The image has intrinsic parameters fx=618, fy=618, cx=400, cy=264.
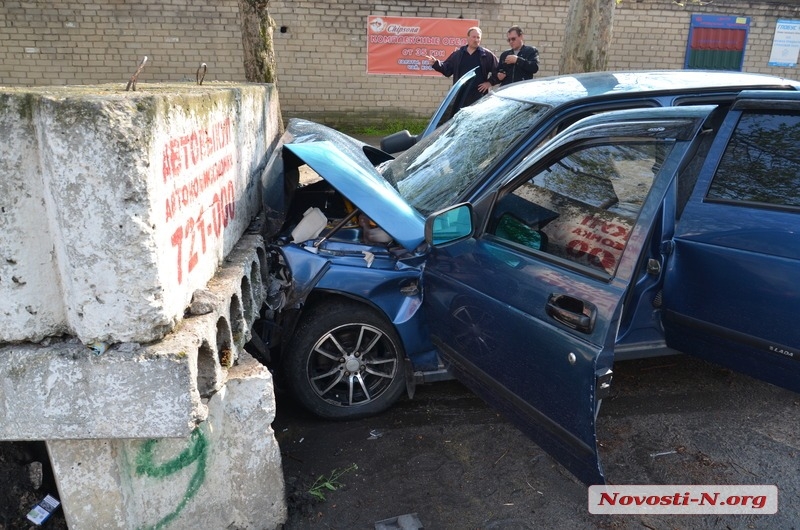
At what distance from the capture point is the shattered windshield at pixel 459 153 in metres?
3.34

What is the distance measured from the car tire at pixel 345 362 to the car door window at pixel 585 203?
86 cm

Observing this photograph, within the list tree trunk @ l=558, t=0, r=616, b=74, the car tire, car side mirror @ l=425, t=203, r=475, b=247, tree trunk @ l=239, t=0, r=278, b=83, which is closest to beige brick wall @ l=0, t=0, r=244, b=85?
tree trunk @ l=239, t=0, r=278, b=83

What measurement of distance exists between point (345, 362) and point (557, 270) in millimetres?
1302

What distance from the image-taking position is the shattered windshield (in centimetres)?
334

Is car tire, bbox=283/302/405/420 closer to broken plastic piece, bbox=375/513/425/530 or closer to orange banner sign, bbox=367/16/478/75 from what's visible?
broken plastic piece, bbox=375/513/425/530

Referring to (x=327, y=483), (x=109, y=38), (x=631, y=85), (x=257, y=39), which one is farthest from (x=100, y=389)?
(x=109, y=38)

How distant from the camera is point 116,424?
201 centimetres

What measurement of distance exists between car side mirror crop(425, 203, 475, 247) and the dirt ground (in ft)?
3.50

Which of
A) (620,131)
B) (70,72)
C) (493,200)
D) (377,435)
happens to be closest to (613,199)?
(620,131)

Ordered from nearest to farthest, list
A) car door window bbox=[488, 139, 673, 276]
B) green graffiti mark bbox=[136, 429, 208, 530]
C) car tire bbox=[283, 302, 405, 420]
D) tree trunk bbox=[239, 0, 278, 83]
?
green graffiti mark bbox=[136, 429, 208, 530], car door window bbox=[488, 139, 673, 276], car tire bbox=[283, 302, 405, 420], tree trunk bbox=[239, 0, 278, 83]

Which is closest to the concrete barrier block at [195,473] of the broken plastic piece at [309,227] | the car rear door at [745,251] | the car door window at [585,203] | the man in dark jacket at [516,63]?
the broken plastic piece at [309,227]

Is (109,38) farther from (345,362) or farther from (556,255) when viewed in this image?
(556,255)

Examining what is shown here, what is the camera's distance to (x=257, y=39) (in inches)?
317

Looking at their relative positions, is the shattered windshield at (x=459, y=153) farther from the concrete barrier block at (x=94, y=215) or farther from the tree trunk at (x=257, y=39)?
the tree trunk at (x=257, y=39)
